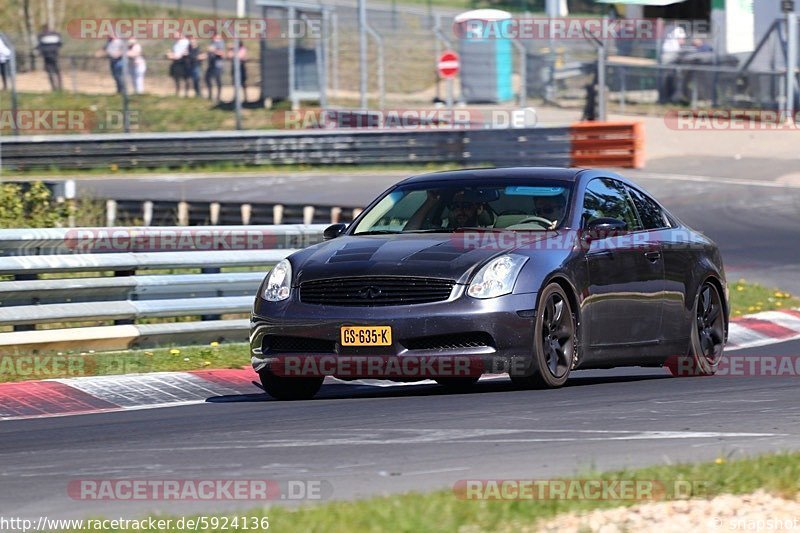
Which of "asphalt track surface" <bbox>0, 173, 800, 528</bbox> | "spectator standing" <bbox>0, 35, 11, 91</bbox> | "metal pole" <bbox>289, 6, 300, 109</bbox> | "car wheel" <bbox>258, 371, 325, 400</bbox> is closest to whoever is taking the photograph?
"asphalt track surface" <bbox>0, 173, 800, 528</bbox>

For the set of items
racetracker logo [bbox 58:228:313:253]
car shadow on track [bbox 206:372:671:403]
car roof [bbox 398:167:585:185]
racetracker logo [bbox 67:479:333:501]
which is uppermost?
car roof [bbox 398:167:585:185]

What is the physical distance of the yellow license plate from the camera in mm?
8664

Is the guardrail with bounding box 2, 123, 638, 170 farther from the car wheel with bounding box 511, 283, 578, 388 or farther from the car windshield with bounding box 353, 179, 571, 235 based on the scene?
the car wheel with bounding box 511, 283, 578, 388

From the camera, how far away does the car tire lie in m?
10.6

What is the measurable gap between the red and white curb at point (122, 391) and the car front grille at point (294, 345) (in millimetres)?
672

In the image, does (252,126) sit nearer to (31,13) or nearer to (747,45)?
(747,45)

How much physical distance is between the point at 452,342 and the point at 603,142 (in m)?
20.3

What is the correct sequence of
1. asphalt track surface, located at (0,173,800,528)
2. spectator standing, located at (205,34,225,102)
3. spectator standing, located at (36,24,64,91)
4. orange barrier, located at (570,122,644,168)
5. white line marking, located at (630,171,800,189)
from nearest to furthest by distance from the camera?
asphalt track surface, located at (0,173,800,528)
white line marking, located at (630,171,800,189)
orange barrier, located at (570,122,644,168)
spectator standing, located at (205,34,225,102)
spectator standing, located at (36,24,64,91)

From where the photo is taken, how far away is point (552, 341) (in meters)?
9.09

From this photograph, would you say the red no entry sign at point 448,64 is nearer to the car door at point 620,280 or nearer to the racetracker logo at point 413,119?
the racetracker logo at point 413,119

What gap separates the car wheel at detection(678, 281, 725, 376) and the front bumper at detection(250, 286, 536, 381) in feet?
7.50

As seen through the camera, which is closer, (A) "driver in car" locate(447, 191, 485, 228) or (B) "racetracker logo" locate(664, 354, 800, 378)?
(A) "driver in car" locate(447, 191, 485, 228)

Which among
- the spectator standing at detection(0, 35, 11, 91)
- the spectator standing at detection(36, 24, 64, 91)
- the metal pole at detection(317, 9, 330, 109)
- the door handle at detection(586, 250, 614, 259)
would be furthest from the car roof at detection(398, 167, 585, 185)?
the spectator standing at detection(36, 24, 64, 91)

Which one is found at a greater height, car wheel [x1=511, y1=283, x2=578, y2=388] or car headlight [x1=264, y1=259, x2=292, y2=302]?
car headlight [x1=264, y1=259, x2=292, y2=302]
